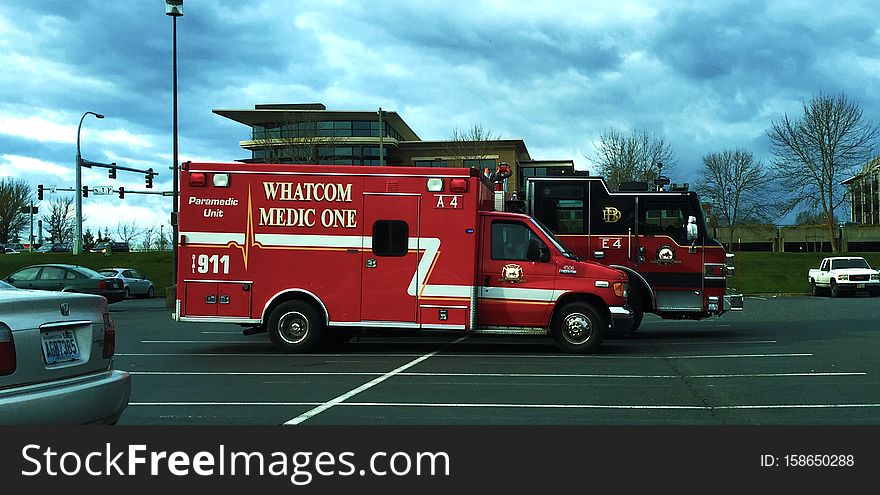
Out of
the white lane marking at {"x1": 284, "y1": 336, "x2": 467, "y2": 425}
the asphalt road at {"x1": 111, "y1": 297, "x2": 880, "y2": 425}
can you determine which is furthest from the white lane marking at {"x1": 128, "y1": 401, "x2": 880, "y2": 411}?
the white lane marking at {"x1": 284, "y1": 336, "x2": 467, "y2": 425}

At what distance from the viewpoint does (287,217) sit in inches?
503

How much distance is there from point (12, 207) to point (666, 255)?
273ft

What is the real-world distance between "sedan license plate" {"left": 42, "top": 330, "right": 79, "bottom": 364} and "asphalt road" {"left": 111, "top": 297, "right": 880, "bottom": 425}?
222cm

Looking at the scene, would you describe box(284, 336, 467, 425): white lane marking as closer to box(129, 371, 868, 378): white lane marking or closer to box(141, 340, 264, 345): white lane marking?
box(129, 371, 868, 378): white lane marking

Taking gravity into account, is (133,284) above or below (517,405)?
above

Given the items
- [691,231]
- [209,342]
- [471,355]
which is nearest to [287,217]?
[471,355]

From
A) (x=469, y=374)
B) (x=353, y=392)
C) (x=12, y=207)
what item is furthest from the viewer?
(x=12, y=207)

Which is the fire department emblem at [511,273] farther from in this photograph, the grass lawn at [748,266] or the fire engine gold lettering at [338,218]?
the grass lawn at [748,266]

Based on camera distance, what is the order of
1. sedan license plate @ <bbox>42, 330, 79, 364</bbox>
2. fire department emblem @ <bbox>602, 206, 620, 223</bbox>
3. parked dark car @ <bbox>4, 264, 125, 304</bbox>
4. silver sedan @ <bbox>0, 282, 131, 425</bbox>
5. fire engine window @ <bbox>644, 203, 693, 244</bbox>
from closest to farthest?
1. silver sedan @ <bbox>0, 282, 131, 425</bbox>
2. sedan license plate @ <bbox>42, 330, 79, 364</bbox>
3. fire engine window @ <bbox>644, 203, 693, 244</bbox>
4. fire department emblem @ <bbox>602, 206, 620, 223</bbox>
5. parked dark car @ <bbox>4, 264, 125, 304</bbox>

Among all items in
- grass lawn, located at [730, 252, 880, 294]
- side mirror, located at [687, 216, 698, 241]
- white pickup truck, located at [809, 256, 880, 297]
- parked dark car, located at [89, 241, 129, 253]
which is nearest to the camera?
side mirror, located at [687, 216, 698, 241]

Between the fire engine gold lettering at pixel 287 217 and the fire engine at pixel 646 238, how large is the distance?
4084 millimetres

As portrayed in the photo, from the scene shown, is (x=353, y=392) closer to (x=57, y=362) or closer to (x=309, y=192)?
(x=57, y=362)

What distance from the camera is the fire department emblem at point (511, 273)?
12914 mm

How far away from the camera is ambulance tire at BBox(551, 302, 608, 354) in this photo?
1279 cm
